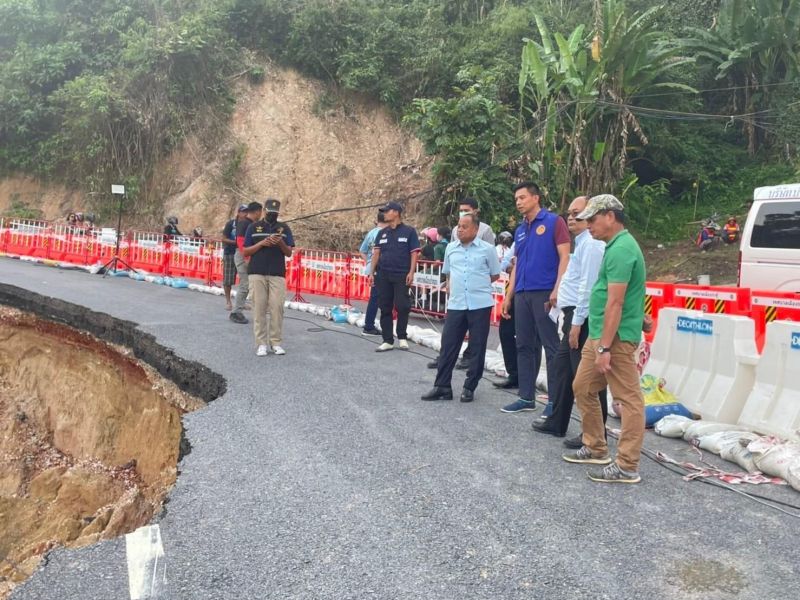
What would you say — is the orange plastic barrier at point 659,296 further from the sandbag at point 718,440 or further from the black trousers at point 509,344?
the sandbag at point 718,440

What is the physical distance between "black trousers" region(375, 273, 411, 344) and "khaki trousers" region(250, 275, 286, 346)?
122 cm

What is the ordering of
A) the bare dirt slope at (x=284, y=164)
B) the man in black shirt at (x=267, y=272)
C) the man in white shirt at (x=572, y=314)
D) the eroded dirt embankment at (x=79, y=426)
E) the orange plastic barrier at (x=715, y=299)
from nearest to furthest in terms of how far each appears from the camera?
the man in white shirt at (x=572, y=314)
the eroded dirt embankment at (x=79, y=426)
the orange plastic barrier at (x=715, y=299)
the man in black shirt at (x=267, y=272)
the bare dirt slope at (x=284, y=164)

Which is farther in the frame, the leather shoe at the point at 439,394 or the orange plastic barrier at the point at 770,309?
the orange plastic barrier at the point at 770,309

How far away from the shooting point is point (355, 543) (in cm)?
302

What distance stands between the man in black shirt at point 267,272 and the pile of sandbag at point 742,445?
14.5 feet

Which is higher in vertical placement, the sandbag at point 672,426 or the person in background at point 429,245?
the person in background at point 429,245

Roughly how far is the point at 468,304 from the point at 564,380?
133 cm

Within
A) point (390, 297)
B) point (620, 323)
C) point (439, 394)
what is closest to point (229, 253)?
point (390, 297)

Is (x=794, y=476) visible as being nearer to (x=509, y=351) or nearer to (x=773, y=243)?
(x=509, y=351)

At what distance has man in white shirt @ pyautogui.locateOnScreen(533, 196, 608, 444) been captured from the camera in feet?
14.4

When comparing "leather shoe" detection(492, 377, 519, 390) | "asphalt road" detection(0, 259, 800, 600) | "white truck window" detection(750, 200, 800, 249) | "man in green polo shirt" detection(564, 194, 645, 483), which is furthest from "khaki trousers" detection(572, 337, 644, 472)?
"white truck window" detection(750, 200, 800, 249)

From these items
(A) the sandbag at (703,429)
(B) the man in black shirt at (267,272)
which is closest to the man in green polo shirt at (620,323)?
(A) the sandbag at (703,429)

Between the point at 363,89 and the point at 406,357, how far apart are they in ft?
53.8

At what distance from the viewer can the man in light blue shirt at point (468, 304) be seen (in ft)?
18.6
